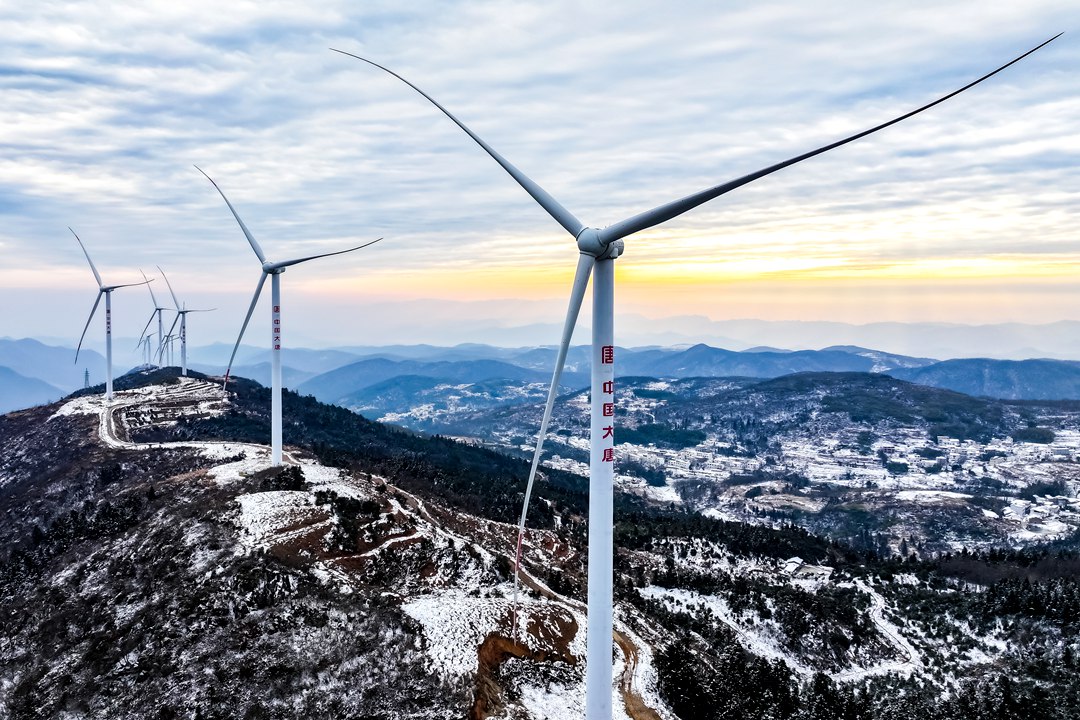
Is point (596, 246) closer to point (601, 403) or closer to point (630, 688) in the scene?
point (601, 403)

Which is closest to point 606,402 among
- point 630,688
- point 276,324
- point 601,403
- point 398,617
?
point 601,403

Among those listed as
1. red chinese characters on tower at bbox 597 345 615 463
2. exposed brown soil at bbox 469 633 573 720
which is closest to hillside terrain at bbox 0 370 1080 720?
exposed brown soil at bbox 469 633 573 720

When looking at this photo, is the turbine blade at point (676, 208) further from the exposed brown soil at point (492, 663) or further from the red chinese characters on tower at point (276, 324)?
the red chinese characters on tower at point (276, 324)

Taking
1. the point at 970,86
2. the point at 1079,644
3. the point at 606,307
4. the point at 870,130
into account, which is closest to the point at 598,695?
the point at 606,307

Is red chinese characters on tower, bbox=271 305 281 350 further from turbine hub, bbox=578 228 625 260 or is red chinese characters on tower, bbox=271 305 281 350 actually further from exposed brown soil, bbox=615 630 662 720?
turbine hub, bbox=578 228 625 260

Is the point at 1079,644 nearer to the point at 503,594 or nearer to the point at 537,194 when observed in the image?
the point at 503,594

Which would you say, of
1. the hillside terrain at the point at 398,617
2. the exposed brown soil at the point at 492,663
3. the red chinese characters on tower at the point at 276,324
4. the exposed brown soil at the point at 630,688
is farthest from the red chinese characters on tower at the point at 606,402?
the red chinese characters on tower at the point at 276,324
